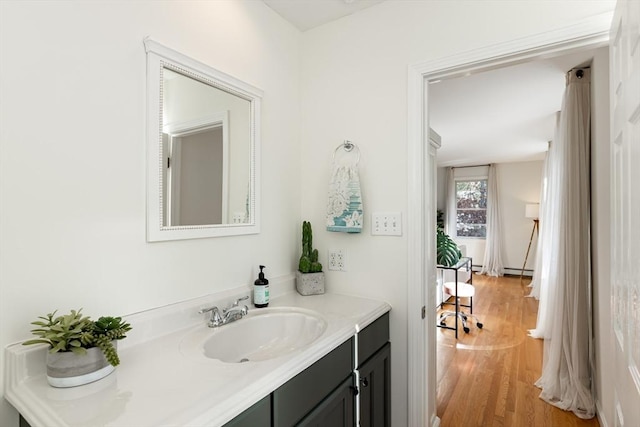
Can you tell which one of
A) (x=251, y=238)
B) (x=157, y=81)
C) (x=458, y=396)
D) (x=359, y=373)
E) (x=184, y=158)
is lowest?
(x=458, y=396)

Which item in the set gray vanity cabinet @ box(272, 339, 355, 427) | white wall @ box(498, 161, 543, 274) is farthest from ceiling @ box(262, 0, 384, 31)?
white wall @ box(498, 161, 543, 274)

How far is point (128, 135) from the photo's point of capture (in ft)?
3.71

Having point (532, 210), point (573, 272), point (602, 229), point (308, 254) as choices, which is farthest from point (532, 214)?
point (308, 254)

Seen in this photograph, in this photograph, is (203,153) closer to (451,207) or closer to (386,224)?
(386,224)

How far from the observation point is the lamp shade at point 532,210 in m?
6.32

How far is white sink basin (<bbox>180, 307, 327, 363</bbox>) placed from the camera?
1.22 m

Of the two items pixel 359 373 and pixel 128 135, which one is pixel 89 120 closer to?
pixel 128 135

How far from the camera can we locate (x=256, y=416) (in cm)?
85

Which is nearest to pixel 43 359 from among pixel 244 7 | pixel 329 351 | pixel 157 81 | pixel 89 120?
pixel 89 120

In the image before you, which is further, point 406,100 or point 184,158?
point 406,100

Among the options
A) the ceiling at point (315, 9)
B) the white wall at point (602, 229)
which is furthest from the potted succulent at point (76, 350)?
the white wall at point (602, 229)

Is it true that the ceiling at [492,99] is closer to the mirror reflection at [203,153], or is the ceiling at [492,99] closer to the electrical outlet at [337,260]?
the mirror reflection at [203,153]

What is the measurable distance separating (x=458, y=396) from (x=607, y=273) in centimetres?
132

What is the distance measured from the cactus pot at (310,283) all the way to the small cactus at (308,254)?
26 mm
